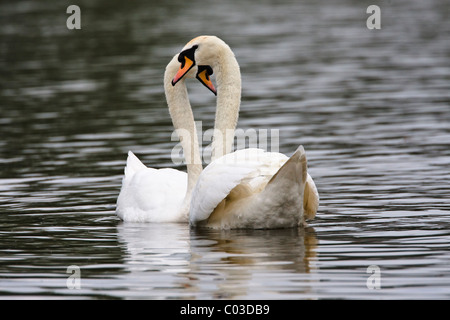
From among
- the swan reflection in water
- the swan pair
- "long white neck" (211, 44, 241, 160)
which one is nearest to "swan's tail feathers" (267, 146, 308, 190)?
the swan pair

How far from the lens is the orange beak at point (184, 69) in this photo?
459 inches

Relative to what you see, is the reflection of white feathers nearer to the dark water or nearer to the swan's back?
the dark water

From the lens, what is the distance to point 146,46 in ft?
115

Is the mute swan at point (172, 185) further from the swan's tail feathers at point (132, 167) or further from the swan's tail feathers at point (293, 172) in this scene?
the swan's tail feathers at point (293, 172)

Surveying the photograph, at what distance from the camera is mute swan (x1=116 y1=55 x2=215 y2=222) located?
11828 mm

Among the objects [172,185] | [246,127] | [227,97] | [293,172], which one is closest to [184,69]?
[227,97]

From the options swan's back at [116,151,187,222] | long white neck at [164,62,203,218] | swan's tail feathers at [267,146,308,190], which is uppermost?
long white neck at [164,62,203,218]

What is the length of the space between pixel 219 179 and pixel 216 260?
1.15 meters

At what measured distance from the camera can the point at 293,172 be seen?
9.87m

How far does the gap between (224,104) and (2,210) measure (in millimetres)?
3117

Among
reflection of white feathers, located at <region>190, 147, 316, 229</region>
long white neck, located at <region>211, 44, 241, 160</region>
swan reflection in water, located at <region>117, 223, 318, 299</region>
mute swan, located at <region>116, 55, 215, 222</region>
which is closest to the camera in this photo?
swan reflection in water, located at <region>117, 223, 318, 299</region>

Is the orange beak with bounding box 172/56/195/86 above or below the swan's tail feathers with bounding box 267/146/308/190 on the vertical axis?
above

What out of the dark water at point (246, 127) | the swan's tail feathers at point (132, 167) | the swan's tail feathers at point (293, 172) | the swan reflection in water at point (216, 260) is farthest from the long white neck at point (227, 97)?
the swan's tail feathers at point (132, 167)

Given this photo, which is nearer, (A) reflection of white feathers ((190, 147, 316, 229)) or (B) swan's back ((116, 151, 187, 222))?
(A) reflection of white feathers ((190, 147, 316, 229))
